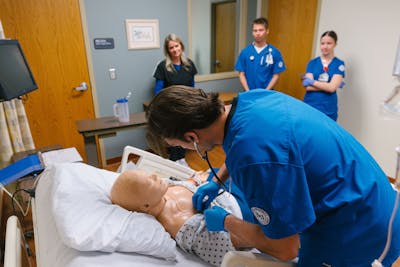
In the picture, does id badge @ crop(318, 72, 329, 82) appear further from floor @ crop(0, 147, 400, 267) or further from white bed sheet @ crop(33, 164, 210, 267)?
white bed sheet @ crop(33, 164, 210, 267)

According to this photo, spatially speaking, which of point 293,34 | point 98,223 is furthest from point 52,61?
point 293,34

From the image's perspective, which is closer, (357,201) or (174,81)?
(357,201)

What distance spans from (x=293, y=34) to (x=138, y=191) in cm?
307

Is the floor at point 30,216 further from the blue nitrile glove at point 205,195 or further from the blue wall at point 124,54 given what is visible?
the blue nitrile glove at point 205,195

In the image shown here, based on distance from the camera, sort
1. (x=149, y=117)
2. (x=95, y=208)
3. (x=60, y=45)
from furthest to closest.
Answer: (x=60, y=45) < (x=95, y=208) < (x=149, y=117)

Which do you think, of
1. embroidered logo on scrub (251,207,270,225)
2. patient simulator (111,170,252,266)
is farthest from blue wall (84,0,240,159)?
embroidered logo on scrub (251,207,270,225)

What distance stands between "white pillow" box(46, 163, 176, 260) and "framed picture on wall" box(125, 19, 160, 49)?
212cm

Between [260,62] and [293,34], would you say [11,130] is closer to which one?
[260,62]

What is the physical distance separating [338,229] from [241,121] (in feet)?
1.47

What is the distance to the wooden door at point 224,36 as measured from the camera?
407cm

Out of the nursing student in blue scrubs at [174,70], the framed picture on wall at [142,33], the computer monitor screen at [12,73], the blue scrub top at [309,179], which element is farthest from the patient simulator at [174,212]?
the framed picture on wall at [142,33]

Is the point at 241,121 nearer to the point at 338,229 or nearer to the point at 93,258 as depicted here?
the point at 338,229

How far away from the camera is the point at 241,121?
2.72 ft

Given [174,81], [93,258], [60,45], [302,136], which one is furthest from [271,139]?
[60,45]
